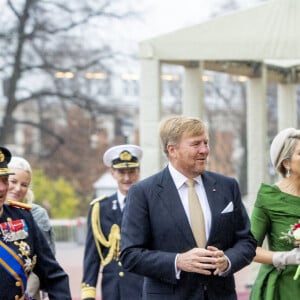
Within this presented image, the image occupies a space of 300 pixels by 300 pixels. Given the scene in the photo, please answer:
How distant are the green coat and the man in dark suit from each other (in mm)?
736

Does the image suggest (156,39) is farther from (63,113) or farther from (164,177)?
(63,113)

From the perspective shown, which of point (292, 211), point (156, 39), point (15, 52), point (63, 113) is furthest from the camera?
point (63, 113)

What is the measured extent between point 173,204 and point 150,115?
210 inches

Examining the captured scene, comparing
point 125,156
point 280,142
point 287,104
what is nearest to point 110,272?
point 125,156

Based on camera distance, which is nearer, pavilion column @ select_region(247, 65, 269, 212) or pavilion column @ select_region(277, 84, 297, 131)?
pavilion column @ select_region(247, 65, 269, 212)

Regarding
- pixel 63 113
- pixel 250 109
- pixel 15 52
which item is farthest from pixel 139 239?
pixel 63 113

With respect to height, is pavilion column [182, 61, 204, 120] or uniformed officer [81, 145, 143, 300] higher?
pavilion column [182, 61, 204, 120]

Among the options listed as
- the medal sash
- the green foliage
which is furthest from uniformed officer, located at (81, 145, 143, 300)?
the green foliage

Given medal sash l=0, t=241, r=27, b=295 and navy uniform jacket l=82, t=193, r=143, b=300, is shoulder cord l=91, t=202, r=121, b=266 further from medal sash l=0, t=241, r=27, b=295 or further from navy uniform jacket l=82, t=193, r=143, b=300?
medal sash l=0, t=241, r=27, b=295

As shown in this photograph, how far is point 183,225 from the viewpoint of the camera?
584 centimetres

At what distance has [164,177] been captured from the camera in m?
6.05

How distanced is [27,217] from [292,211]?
177 cm

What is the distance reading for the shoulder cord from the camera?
8289mm

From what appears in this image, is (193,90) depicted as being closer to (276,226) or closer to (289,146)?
(289,146)
